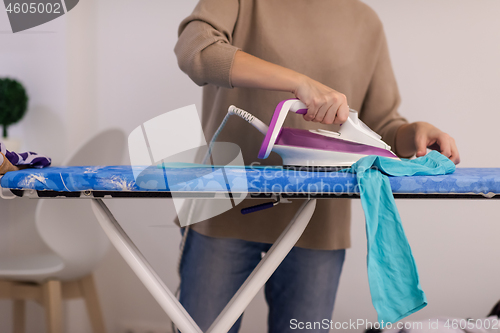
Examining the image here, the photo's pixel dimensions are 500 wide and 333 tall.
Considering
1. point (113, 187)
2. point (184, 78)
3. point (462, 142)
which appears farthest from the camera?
point (184, 78)

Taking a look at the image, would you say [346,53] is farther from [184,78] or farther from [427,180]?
[184,78]

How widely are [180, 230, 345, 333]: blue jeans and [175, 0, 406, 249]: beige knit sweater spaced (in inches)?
1.4

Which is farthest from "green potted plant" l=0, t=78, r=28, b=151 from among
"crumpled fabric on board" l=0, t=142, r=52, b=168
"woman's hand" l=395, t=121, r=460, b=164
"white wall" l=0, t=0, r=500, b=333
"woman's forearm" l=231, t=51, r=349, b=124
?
"woman's hand" l=395, t=121, r=460, b=164

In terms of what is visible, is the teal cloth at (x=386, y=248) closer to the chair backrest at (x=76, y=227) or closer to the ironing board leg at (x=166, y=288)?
the ironing board leg at (x=166, y=288)

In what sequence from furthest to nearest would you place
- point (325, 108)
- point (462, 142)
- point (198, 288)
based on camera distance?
point (462, 142) → point (198, 288) → point (325, 108)

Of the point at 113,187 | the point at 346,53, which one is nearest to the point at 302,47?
the point at 346,53

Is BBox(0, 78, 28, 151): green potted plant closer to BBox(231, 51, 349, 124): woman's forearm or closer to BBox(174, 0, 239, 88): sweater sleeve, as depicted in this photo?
BBox(174, 0, 239, 88): sweater sleeve

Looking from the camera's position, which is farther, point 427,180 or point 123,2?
point 123,2

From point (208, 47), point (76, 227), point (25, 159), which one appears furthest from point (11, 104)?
point (208, 47)

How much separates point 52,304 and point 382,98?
120 centimetres

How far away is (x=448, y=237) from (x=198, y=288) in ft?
3.90

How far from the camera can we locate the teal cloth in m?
0.49

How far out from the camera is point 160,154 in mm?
627

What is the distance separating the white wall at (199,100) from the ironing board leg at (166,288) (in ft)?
3.42
